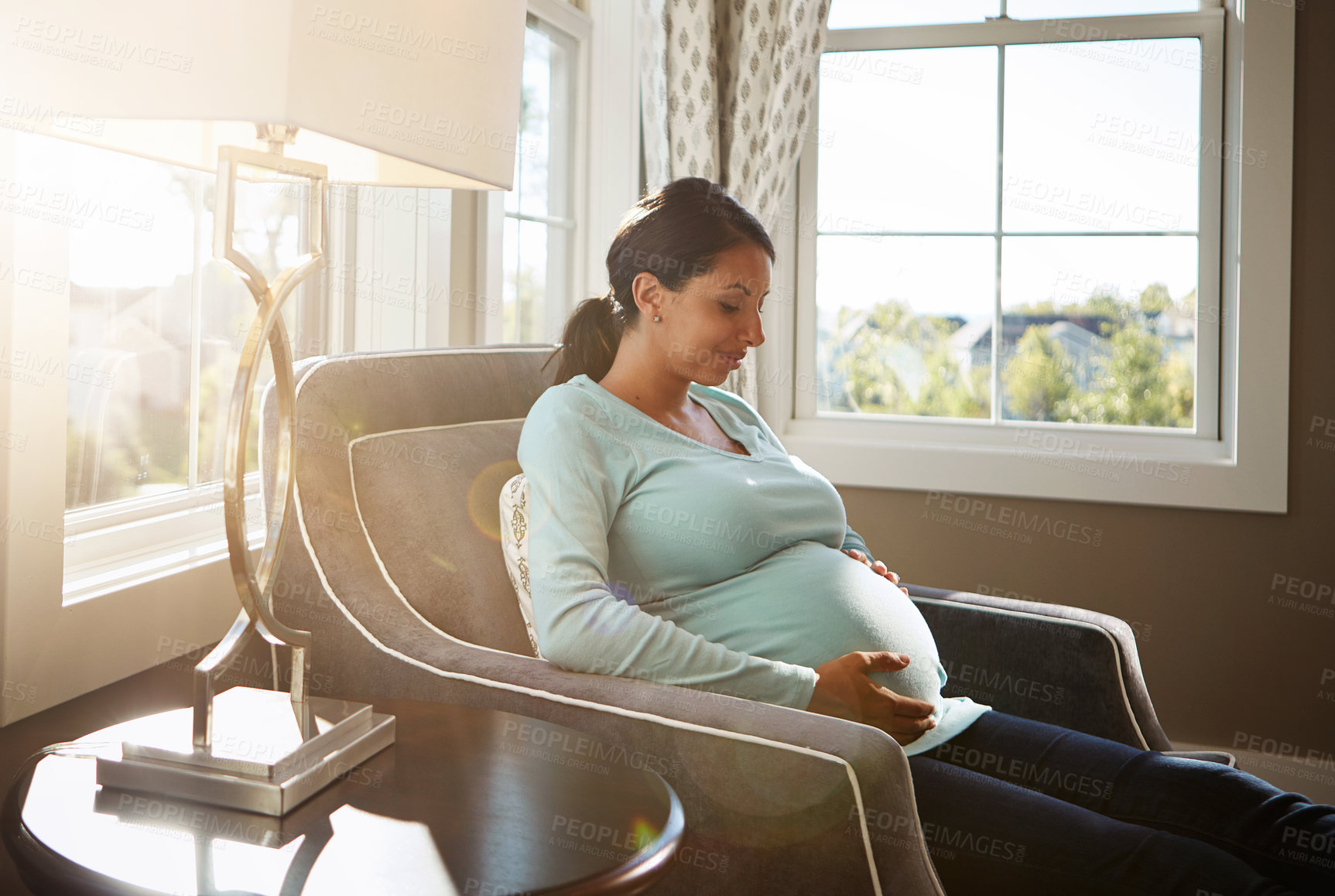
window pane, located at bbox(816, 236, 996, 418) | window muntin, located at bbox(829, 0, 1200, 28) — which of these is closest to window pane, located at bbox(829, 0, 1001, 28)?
window muntin, located at bbox(829, 0, 1200, 28)

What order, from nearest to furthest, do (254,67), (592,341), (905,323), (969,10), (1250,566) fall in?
(254,67), (592,341), (1250,566), (969,10), (905,323)

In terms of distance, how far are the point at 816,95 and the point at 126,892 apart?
8.31 ft

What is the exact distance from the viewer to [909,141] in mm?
2703

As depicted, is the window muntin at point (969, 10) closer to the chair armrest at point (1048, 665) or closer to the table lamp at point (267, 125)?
the chair armrest at point (1048, 665)

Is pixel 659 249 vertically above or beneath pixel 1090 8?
beneath

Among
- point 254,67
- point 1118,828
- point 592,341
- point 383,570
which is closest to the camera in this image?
point 254,67

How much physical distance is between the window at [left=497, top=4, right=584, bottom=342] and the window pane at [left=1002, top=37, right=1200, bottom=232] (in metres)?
1.14

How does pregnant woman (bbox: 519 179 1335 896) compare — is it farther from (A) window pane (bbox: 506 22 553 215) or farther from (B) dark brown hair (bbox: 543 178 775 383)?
(A) window pane (bbox: 506 22 553 215)

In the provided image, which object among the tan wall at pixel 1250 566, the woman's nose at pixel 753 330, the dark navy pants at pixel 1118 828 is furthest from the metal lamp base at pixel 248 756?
the tan wall at pixel 1250 566

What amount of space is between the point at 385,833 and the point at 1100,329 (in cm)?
233

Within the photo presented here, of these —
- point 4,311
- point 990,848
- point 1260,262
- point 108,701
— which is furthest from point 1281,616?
point 4,311

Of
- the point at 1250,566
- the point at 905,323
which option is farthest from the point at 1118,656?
the point at 905,323

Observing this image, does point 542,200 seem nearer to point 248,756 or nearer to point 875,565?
point 875,565

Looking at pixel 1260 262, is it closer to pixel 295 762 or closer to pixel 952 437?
pixel 952 437
